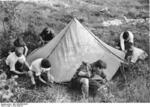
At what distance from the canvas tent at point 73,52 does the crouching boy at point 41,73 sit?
165mm

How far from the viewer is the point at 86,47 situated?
7.29 metres

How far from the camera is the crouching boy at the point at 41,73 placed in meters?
6.80

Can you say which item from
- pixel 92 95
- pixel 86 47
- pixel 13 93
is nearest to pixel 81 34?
pixel 86 47

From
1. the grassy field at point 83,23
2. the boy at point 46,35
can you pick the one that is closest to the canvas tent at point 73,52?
the boy at point 46,35

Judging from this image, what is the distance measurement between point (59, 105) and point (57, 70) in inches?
30.0

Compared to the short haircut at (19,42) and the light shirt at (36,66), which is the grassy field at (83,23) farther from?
the light shirt at (36,66)

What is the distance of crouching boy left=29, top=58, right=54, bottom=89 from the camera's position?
6.80 meters

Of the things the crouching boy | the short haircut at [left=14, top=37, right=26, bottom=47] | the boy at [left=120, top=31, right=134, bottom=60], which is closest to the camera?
the crouching boy

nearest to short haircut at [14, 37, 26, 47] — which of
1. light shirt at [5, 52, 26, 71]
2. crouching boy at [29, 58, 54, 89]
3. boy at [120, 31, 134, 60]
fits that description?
light shirt at [5, 52, 26, 71]

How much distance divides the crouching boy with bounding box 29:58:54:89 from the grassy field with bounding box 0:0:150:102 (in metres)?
0.13

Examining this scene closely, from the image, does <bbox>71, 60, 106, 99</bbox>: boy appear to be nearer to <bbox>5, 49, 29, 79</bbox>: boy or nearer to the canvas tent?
the canvas tent

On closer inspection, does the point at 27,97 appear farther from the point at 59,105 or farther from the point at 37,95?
the point at 59,105

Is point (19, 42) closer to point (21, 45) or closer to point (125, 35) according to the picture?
point (21, 45)

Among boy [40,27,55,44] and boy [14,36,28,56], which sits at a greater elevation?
boy [40,27,55,44]
